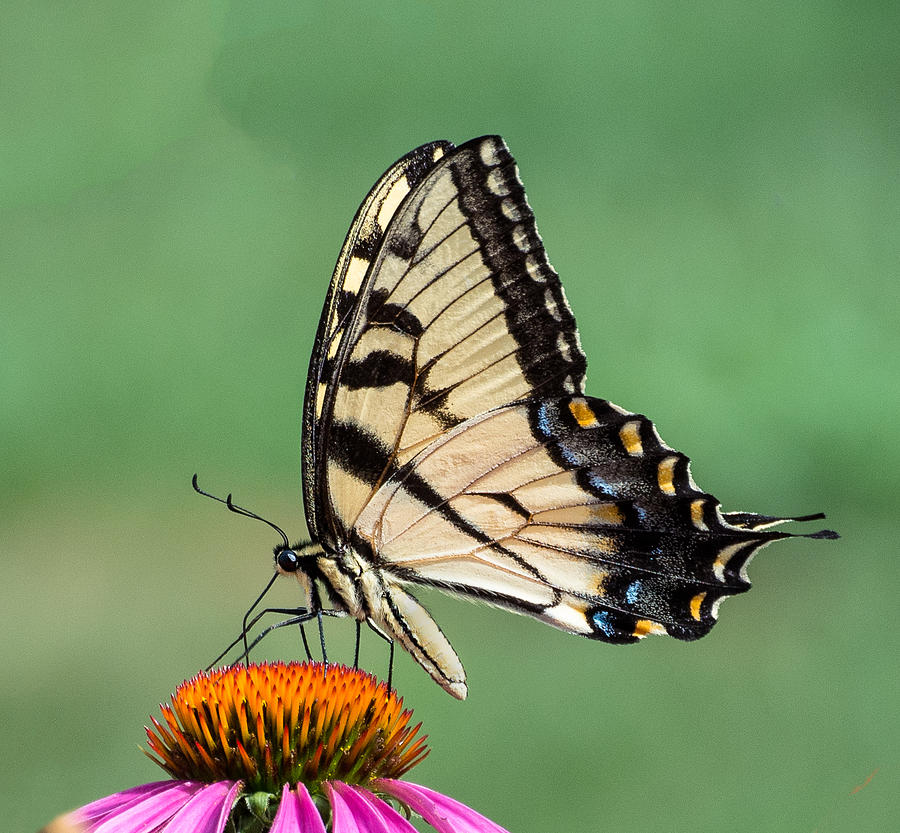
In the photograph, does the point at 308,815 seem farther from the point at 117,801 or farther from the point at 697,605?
the point at 697,605

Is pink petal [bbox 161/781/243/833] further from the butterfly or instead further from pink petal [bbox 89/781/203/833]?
the butterfly

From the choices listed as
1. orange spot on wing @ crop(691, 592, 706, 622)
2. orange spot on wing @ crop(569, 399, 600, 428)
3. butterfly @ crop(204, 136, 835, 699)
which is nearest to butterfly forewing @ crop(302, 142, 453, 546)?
butterfly @ crop(204, 136, 835, 699)

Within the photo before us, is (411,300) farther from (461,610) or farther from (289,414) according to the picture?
(289,414)

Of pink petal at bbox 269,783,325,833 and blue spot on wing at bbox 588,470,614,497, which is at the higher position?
blue spot on wing at bbox 588,470,614,497

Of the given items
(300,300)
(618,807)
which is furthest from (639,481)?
(300,300)

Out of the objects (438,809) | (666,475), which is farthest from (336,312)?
(438,809)

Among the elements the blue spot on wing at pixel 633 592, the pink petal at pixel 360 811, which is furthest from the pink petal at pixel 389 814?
the blue spot on wing at pixel 633 592
